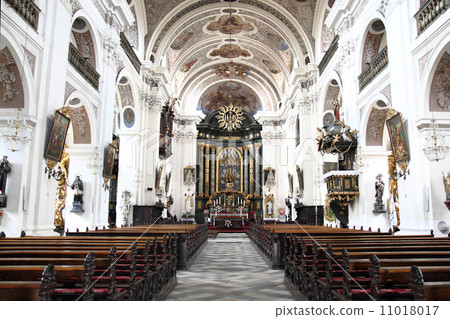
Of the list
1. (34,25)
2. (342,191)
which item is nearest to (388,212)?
(342,191)

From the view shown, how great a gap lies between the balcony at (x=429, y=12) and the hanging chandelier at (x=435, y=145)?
6.24 feet

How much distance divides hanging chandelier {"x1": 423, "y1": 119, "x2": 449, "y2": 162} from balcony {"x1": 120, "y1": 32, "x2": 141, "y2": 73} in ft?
33.4

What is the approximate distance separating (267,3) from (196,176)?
12311 millimetres

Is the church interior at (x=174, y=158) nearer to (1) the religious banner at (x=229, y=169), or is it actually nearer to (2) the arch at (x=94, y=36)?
(2) the arch at (x=94, y=36)

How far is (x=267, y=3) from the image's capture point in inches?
650

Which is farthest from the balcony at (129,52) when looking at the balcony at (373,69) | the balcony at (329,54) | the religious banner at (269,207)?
the religious banner at (269,207)

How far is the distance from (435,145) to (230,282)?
→ 4284 mm

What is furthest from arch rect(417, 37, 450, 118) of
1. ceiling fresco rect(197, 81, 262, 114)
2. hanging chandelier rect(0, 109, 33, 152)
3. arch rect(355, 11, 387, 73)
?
ceiling fresco rect(197, 81, 262, 114)

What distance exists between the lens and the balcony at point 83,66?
903 cm

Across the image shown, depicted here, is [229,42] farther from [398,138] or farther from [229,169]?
[398,138]

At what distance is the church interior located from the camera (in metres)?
3.43

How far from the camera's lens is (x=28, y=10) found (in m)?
6.85

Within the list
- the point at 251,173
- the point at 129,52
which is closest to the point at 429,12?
the point at 129,52

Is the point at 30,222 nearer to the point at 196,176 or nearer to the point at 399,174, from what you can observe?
the point at 399,174
